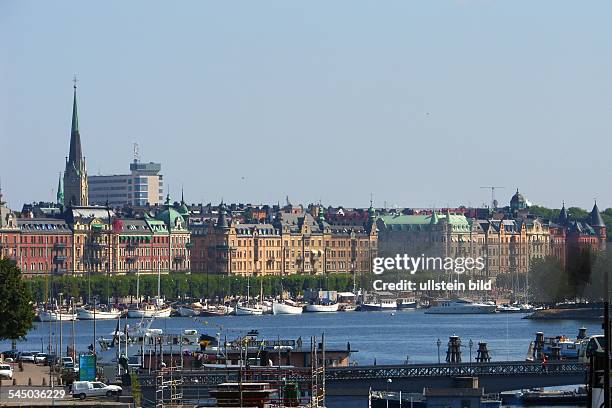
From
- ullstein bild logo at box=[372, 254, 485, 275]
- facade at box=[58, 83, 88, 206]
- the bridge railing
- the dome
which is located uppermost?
facade at box=[58, 83, 88, 206]

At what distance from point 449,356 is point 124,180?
141m

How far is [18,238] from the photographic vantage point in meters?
115

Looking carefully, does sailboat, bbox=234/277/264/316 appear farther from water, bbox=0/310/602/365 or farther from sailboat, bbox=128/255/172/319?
sailboat, bbox=128/255/172/319

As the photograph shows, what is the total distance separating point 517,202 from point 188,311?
1897 inches

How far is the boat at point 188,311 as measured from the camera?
10128 cm

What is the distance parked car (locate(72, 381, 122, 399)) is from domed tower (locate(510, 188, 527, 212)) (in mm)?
114787

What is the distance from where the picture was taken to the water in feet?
189

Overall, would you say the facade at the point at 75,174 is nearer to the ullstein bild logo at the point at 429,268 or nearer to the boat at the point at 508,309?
the ullstein bild logo at the point at 429,268

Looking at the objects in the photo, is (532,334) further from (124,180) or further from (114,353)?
(124,180)

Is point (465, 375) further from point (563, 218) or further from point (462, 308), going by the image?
point (563, 218)

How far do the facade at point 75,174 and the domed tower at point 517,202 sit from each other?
95.6 ft

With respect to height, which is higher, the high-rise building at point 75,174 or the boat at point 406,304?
the high-rise building at point 75,174

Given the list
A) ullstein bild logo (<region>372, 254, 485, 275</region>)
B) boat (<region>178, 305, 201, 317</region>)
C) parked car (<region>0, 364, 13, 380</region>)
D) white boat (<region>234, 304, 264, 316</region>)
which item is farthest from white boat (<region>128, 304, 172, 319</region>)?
parked car (<region>0, 364, 13, 380</region>)

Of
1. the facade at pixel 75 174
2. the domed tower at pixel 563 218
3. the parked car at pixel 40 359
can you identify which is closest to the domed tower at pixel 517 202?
the domed tower at pixel 563 218
